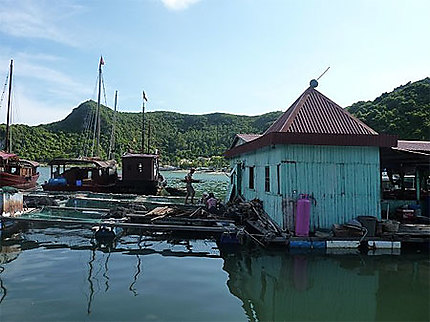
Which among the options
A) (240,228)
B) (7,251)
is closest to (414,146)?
(240,228)

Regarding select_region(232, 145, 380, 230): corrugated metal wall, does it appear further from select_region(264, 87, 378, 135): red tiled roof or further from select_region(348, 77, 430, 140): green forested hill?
select_region(348, 77, 430, 140): green forested hill

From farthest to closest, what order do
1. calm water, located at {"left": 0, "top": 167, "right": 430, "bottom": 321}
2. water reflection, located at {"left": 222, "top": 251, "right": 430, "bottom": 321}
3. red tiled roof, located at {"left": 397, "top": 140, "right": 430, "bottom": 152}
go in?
1. red tiled roof, located at {"left": 397, "top": 140, "right": 430, "bottom": 152}
2. water reflection, located at {"left": 222, "top": 251, "right": 430, "bottom": 321}
3. calm water, located at {"left": 0, "top": 167, "right": 430, "bottom": 321}

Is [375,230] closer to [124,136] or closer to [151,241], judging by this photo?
[151,241]

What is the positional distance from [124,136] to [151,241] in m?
87.0

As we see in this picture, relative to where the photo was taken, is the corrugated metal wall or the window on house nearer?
the corrugated metal wall

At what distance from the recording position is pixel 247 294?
26.9 ft

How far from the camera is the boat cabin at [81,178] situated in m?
26.5

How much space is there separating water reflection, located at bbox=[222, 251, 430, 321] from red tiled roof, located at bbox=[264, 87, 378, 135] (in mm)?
4100

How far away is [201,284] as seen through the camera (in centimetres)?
870

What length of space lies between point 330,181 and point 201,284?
5819 millimetres

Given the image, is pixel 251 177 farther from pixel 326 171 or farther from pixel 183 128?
pixel 183 128

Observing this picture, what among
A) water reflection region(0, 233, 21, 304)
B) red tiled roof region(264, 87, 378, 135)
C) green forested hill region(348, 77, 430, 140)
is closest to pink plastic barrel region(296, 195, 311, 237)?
red tiled roof region(264, 87, 378, 135)

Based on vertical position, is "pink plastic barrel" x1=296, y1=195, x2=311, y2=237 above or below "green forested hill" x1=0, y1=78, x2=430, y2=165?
below

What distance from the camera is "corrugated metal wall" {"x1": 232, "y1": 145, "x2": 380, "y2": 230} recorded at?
12070mm
